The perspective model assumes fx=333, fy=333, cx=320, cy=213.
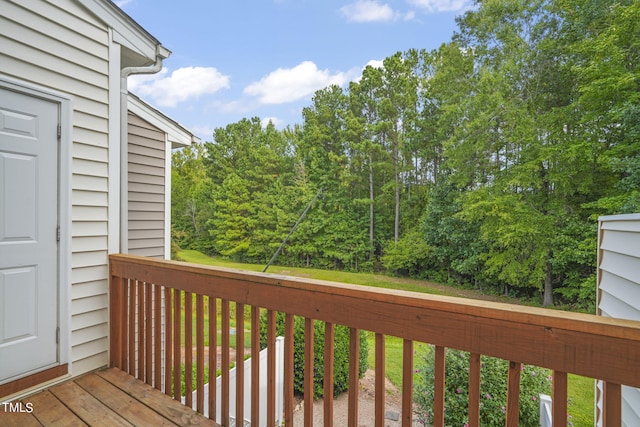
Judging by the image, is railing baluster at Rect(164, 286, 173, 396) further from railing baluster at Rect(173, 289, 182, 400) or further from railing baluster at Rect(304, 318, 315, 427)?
railing baluster at Rect(304, 318, 315, 427)

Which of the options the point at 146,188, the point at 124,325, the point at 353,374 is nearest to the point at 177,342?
the point at 124,325

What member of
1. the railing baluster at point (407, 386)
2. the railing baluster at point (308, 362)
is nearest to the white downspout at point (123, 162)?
the railing baluster at point (308, 362)

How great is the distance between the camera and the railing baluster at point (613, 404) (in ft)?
2.35

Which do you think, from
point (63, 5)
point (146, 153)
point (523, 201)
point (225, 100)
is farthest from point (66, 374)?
point (225, 100)

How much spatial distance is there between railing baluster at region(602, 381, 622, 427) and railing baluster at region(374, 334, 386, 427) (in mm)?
538

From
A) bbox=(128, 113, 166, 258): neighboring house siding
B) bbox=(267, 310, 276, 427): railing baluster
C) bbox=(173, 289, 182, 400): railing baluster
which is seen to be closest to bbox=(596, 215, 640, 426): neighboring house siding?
bbox=(267, 310, 276, 427): railing baluster

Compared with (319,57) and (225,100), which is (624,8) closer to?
(319,57)

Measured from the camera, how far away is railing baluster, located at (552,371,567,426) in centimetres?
78

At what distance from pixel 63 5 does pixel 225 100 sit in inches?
776

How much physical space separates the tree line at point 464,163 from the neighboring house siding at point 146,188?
28.5ft

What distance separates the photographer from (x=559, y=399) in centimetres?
80

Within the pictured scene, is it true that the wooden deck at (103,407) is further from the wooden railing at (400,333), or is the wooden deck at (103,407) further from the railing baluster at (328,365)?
the railing baluster at (328,365)

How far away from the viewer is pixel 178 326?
177 cm

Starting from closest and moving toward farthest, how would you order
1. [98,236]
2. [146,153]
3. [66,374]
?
1. [66,374]
2. [98,236]
3. [146,153]
